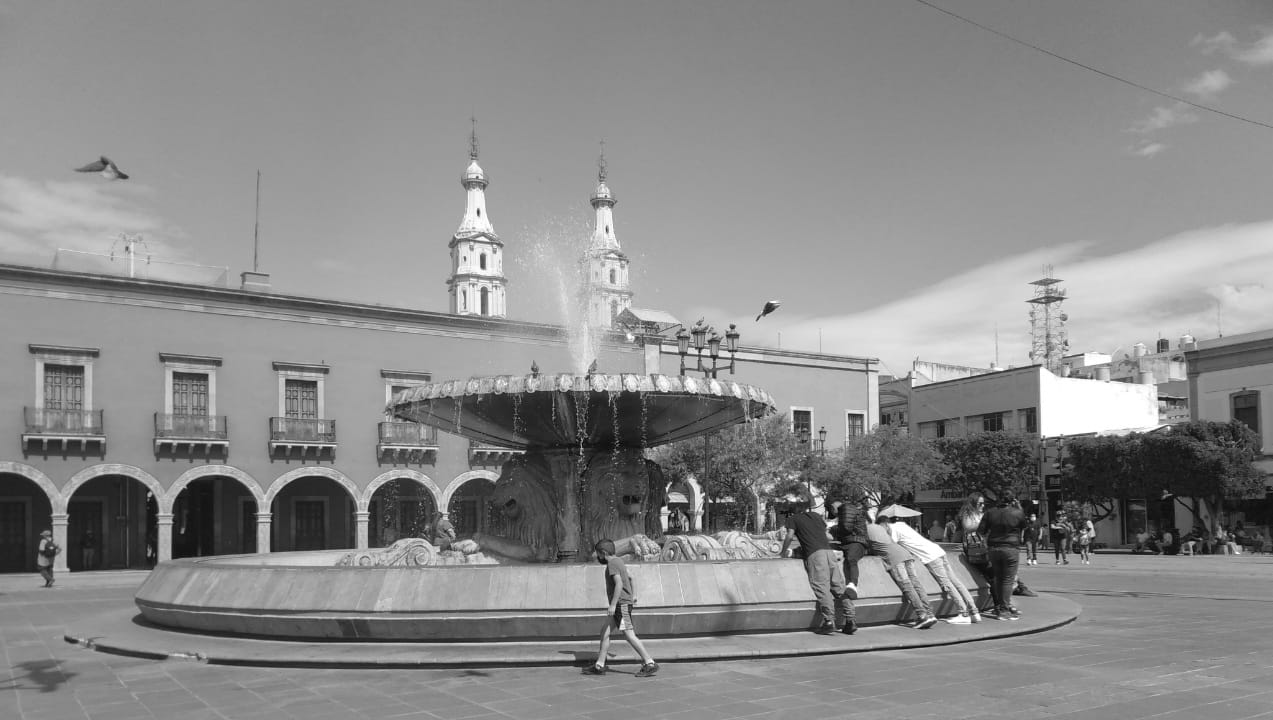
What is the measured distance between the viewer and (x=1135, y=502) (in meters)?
36.8

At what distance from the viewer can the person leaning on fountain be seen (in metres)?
8.90

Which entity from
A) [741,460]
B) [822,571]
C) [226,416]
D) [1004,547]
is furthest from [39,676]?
[741,460]

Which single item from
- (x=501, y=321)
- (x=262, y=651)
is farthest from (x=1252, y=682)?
(x=501, y=321)

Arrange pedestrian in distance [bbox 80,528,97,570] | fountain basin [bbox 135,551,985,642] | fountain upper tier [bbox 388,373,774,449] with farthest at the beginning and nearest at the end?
pedestrian in distance [bbox 80,528,97,570]
fountain upper tier [bbox 388,373,774,449]
fountain basin [bbox 135,551,985,642]

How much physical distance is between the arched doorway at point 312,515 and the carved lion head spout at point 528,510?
19.4m

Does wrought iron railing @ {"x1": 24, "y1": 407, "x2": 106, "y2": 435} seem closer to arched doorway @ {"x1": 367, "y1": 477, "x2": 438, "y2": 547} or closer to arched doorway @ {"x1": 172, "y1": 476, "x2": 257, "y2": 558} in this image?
arched doorway @ {"x1": 172, "y1": 476, "x2": 257, "y2": 558}

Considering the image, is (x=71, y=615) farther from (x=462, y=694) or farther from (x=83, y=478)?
(x=83, y=478)

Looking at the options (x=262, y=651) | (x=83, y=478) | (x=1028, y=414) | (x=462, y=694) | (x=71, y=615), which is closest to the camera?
(x=462, y=694)

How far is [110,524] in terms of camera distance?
27.9 metres

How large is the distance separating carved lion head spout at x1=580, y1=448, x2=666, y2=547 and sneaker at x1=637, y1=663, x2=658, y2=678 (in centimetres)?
427

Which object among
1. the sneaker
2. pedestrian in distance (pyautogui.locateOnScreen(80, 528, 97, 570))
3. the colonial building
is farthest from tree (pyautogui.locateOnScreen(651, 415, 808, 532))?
the sneaker

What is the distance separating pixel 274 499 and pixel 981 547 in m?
23.8

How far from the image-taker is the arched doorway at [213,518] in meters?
29.5

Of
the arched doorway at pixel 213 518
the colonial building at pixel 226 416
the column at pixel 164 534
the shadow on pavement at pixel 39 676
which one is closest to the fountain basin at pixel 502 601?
the shadow on pavement at pixel 39 676
